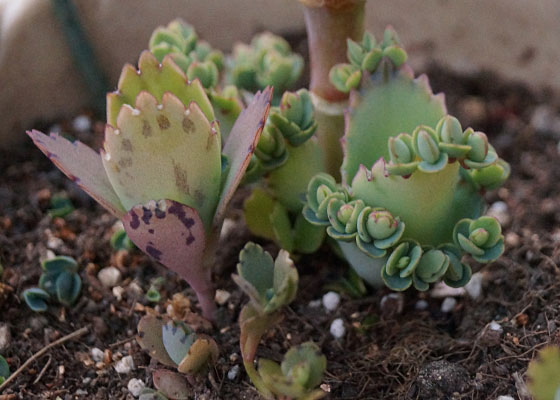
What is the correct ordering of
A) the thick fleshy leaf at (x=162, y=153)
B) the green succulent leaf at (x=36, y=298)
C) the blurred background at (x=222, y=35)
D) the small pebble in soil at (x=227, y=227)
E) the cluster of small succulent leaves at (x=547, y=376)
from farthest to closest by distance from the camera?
the blurred background at (x=222, y=35) < the small pebble in soil at (x=227, y=227) < the green succulent leaf at (x=36, y=298) < the thick fleshy leaf at (x=162, y=153) < the cluster of small succulent leaves at (x=547, y=376)

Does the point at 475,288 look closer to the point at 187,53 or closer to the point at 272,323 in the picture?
the point at 272,323

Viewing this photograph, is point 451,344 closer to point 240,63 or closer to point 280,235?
point 280,235

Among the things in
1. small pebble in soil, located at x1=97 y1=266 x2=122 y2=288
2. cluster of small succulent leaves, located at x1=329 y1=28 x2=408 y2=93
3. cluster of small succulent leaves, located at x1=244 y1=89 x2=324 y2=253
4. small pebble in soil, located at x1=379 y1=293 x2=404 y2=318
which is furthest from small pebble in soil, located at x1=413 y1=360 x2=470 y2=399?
small pebble in soil, located at x1=97 y1=266 x2=122 y2=288

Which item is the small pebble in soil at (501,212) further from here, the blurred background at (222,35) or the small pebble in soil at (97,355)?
the small pebble in soil at (97,355)

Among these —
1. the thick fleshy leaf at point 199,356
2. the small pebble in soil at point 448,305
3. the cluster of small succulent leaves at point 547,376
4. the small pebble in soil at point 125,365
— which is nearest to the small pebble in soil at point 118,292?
the small pebble in soil at point 125,365

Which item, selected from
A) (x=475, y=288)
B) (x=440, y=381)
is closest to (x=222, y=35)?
(x=475, y=288)
